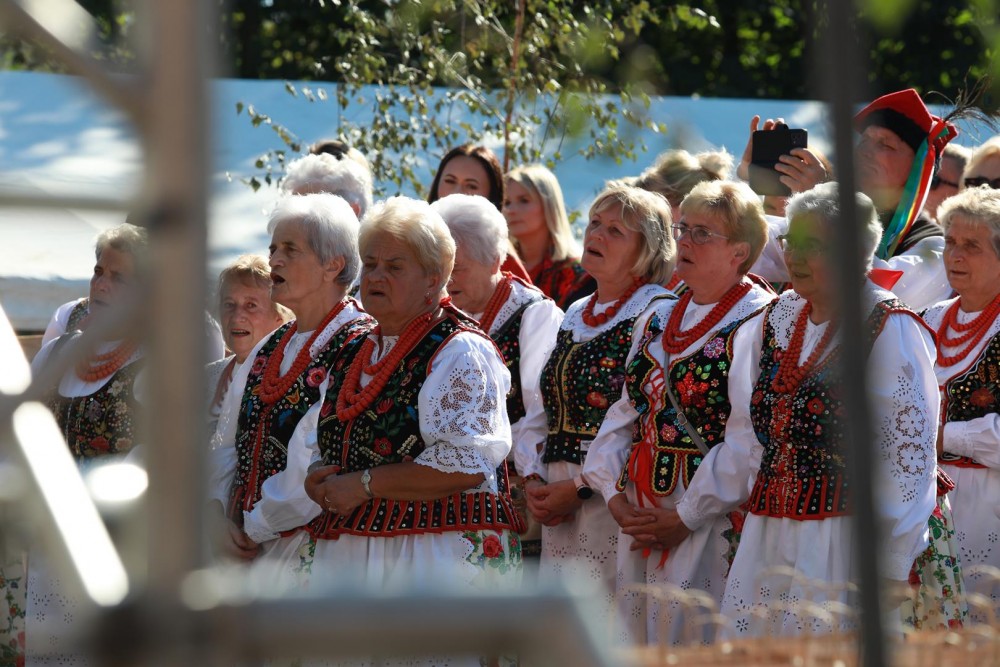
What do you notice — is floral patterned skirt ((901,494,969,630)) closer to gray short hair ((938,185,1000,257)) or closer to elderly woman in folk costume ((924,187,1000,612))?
elderly woman in folk costume ((924,187,1000,612))

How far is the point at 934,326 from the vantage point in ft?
14.9

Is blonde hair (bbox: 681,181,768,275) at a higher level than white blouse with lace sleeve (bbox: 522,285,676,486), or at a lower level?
higher

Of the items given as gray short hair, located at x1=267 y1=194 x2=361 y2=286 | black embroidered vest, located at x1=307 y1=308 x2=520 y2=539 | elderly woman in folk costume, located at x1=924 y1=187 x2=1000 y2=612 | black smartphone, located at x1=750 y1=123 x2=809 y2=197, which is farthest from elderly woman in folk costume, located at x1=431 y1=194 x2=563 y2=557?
elderly woman in folk costume, located at x1=924 y1=187 x2=1000 y2=612

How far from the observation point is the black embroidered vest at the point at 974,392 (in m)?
4.25

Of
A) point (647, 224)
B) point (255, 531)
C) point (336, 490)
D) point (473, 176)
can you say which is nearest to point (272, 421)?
point (255, 531)

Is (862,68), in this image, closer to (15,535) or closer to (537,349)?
(15,535)

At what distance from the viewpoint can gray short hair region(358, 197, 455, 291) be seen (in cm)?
390

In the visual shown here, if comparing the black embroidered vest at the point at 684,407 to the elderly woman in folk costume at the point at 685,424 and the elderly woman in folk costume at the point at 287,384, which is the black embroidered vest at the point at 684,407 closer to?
the elderly woman in folk costume at the point at 685,424

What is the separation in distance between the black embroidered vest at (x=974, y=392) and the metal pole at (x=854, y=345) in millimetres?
3507

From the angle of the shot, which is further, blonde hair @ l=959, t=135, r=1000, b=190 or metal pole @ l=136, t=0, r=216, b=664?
blonde hair @ l=959, t=135, r=1000, b=190

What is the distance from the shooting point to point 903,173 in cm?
479

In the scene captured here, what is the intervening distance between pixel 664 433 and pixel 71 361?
3232mm

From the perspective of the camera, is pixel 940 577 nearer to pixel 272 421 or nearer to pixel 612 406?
pixel 612 406

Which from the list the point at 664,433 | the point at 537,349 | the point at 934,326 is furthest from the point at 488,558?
the point at 934,326
